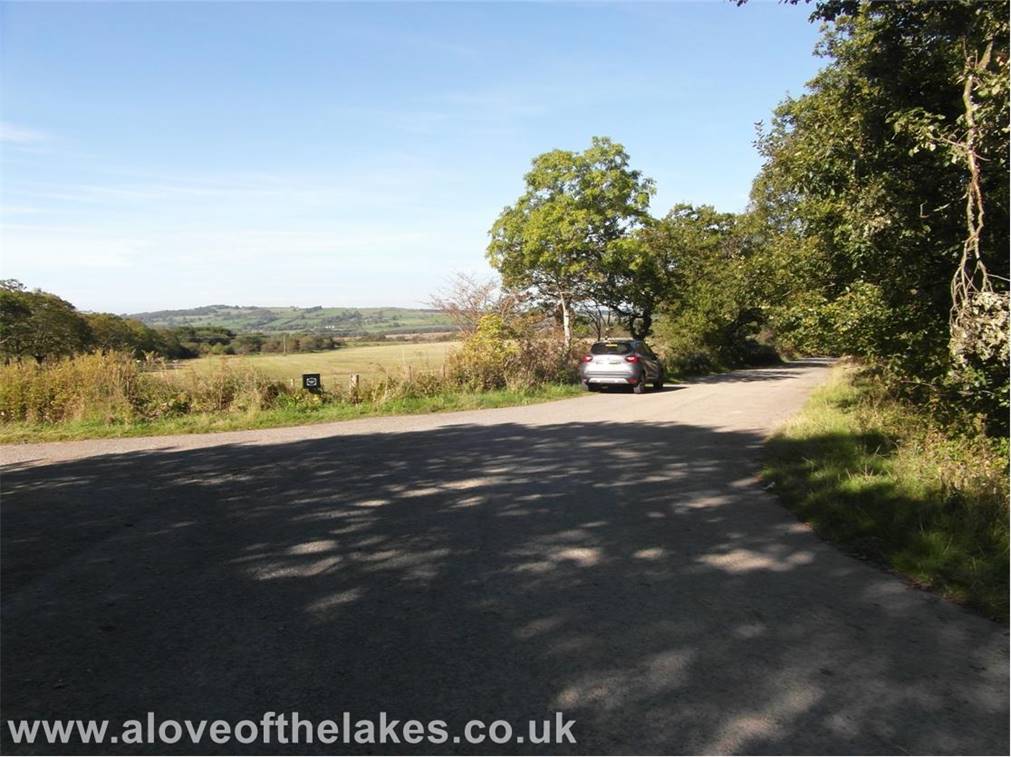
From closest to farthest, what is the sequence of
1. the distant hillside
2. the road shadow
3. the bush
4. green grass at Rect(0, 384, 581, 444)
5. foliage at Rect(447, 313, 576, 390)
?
the road shadow < green grass at Rect(0, 384, 581, 444) < the bush < foliage at Rect(447, 313, 576, 390) < the distant hillside

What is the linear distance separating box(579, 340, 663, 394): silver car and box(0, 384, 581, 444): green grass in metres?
3.22

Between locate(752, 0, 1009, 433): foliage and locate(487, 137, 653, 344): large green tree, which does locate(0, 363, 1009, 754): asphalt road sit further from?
locate(487, 137, 653, 344): large green tree

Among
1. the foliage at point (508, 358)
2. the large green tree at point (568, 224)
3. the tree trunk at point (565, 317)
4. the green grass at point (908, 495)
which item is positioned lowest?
the green grass at point (908, 495)

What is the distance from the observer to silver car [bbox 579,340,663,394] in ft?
62.5

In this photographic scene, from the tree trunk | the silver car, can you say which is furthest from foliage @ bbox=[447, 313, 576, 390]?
the tree trunk

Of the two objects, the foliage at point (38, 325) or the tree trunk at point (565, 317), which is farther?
the tree trunk at point (565, 317)

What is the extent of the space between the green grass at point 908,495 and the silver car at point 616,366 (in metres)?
8.94

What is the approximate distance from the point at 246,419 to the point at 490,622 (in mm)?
10093

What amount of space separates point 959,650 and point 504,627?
2.46 meters

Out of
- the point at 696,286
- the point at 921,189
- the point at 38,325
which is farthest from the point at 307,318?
the point at 921,189

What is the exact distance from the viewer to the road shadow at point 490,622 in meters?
2.94

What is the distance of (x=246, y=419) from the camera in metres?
12.6

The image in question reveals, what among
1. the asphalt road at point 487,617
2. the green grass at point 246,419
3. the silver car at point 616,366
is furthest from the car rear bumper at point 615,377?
the asphalt road at point 487,617

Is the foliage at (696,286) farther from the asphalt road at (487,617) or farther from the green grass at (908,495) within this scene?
the asphalt road at (487,617)
